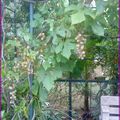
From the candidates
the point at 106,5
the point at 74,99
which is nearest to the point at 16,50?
the point at 106,5

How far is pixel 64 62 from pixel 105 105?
0.52 m

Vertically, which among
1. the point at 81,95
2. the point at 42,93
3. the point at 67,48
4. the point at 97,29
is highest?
the point at 97,29

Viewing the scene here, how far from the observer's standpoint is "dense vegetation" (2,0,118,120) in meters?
2.19

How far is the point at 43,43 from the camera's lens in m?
2.34

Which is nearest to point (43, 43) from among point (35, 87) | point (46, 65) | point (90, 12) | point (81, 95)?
point (46, 65)

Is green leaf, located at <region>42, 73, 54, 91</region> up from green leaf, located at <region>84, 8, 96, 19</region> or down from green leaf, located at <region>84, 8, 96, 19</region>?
down

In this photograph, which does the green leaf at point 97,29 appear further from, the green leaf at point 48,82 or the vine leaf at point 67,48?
the green leaf at point 48,82

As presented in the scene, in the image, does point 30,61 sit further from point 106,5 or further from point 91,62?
point 91,62

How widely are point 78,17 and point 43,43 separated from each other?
0.40m

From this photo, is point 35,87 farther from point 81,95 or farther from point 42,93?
point 81,95

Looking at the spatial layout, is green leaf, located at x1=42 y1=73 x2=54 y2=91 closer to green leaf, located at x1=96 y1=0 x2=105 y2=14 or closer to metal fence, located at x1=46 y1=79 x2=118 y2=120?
green leaf, located at x1=96 y1=0 x2=105 y2=14

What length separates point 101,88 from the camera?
318 centimetres

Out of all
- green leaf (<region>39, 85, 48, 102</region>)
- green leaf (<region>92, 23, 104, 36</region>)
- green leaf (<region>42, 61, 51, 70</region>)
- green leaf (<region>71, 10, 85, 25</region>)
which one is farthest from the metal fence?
green leaf (<region>71, 10, 85, 25</region>)

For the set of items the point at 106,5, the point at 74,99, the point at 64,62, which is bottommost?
the point at 74,99
